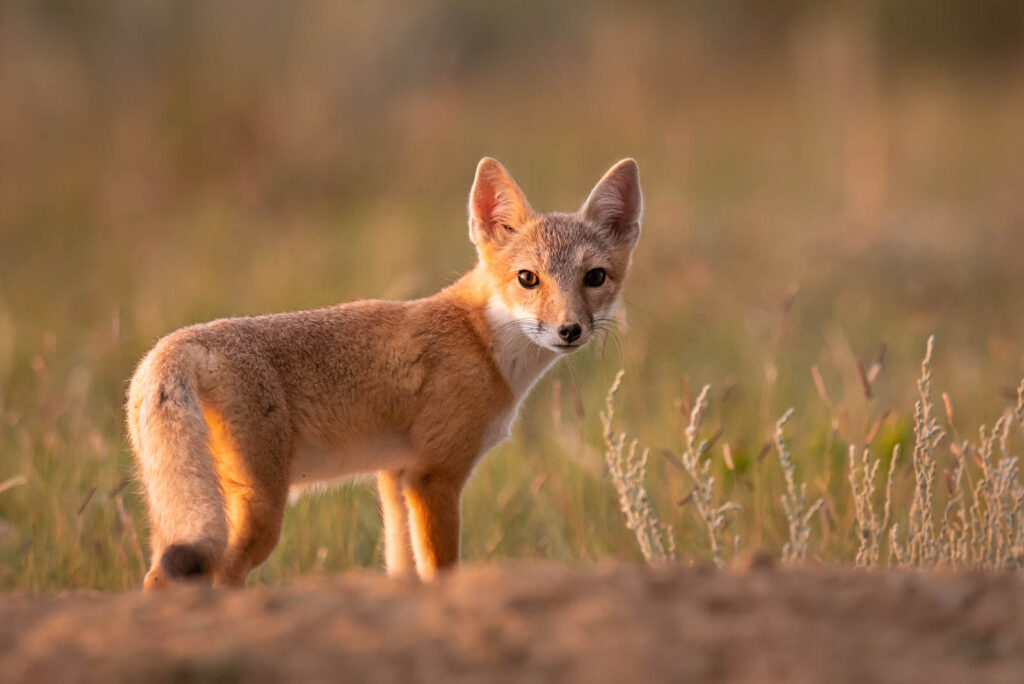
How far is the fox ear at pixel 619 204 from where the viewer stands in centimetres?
553

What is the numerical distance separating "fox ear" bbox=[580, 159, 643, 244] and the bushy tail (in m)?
2.29

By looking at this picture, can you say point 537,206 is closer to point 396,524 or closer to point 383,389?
point 396,524

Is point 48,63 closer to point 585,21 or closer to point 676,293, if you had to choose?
point 676,293

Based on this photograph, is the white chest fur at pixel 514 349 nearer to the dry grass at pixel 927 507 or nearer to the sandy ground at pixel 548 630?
the dry grass at pixel 927 507

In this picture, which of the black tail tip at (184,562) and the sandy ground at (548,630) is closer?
the sandy ground at (548,630)

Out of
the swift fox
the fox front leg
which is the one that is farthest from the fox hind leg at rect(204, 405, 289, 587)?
the fox front leg

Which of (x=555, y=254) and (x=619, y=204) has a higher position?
(x=619, y=204)

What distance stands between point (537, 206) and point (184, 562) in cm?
905

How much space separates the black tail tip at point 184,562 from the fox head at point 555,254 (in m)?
2.05

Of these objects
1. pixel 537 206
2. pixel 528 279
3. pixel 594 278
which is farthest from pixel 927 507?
pixel 537 206

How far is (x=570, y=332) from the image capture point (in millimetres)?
4750

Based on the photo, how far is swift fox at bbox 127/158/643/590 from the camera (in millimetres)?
A: 3602

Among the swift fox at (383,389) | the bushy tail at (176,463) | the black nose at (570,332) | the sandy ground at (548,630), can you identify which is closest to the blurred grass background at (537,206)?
the black nose at (570,332)

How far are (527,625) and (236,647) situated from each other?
62 centimetres
